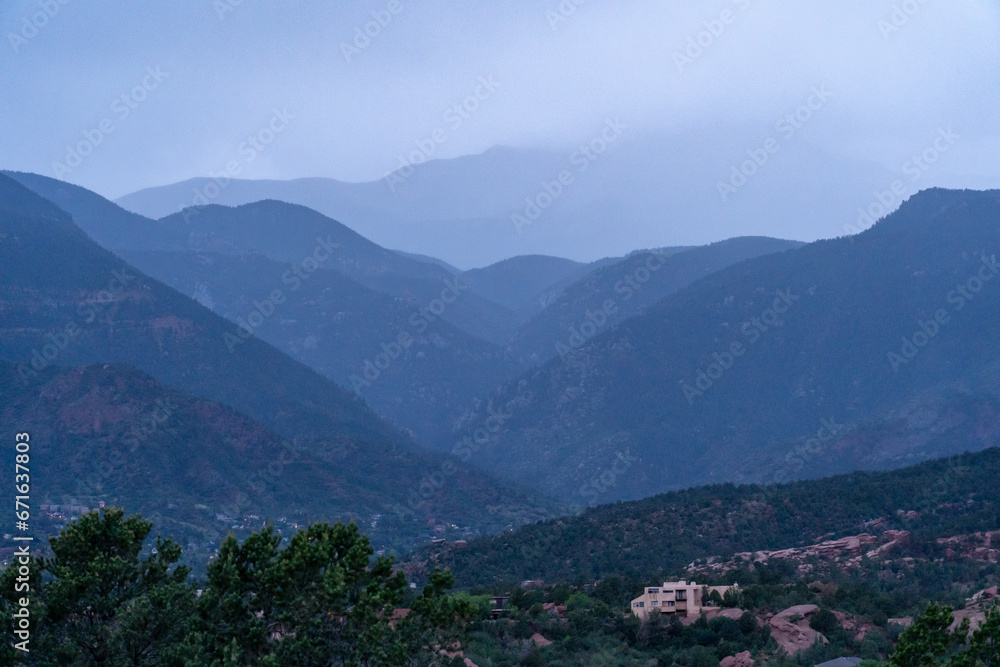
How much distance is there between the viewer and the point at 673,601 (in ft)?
116

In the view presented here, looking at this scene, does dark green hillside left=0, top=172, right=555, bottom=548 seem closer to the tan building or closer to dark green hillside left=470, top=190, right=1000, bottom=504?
dark green hillside left=470, top=190, right=1000, bottom=504

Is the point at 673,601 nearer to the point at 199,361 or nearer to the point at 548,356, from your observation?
the point at 199,361

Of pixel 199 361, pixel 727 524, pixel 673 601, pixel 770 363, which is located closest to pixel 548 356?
pixel 770 363

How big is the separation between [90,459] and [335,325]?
3302 inches

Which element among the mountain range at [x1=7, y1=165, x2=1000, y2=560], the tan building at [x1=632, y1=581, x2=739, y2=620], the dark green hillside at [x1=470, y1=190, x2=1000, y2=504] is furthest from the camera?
the dark green hillside at [x1=470, y1=190, x2=1000, y2=504]

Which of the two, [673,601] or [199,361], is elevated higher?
[199,361]

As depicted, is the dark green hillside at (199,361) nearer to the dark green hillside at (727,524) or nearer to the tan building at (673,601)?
the dark green hillside at (727,524)

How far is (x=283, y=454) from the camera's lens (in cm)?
9675

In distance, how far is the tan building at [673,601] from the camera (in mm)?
35031

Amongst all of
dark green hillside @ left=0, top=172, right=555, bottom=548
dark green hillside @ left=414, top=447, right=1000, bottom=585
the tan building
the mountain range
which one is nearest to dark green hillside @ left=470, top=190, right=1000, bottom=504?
the mountain range

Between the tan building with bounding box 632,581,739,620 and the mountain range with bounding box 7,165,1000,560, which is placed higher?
the mountain range with bounding box 7,165,1000,560

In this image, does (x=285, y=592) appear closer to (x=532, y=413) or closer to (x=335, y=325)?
(x=532, y=413)

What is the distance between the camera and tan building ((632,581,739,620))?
3503 centimetres

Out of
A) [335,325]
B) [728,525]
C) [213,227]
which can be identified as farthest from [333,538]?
[213,227]
